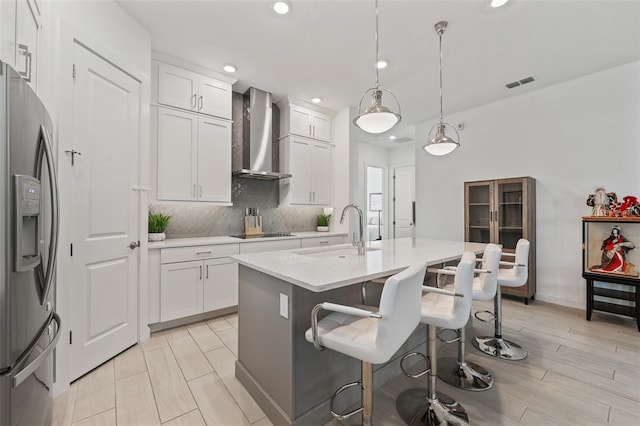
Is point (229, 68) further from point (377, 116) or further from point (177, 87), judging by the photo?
point (377, 116)

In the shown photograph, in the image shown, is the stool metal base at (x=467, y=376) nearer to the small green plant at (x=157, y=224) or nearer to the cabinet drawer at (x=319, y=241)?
the cabinet drawer at (x=319, y=241)

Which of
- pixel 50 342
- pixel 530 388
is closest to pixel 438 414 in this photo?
pixel 530 388

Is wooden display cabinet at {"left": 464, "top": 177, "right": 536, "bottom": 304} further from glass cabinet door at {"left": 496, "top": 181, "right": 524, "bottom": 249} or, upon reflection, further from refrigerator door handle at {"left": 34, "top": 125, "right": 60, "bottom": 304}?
refrigerator door handle at {"left": 34, "top": 125, "right": 60, "bottom": 304}

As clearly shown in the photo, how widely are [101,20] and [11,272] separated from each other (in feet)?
7.33

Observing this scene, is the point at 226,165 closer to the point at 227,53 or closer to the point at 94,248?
the point at 227,53

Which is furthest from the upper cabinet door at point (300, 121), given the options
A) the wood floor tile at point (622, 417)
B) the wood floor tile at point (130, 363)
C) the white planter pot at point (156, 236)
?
the wood floor tile at point (622, 417)

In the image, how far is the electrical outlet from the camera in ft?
4.92

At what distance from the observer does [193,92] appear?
10.5 ft

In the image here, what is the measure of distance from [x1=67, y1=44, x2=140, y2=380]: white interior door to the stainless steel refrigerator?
94 cm

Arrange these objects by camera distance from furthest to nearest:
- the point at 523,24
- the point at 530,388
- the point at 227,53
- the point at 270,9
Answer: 1. the point at 227,53
2. the point at 523,24
3. the point at 270,9
4. the point at 530,388

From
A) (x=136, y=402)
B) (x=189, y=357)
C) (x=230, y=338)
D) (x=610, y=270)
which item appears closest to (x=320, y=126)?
(x=230, y=338)

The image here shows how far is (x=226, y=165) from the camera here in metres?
3.46

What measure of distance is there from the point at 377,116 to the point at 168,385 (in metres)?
2.43

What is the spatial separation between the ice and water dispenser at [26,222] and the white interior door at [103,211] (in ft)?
3.60
